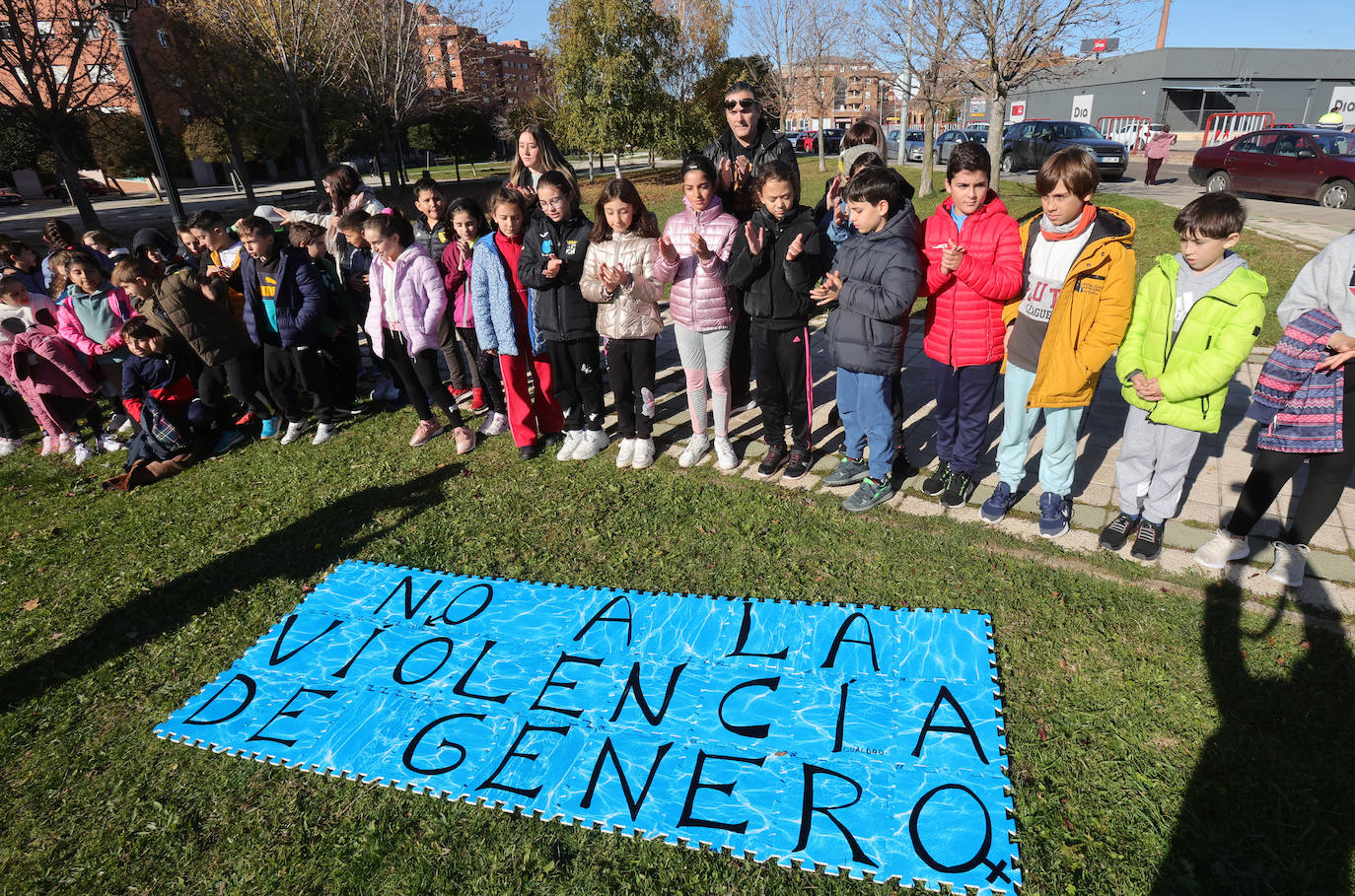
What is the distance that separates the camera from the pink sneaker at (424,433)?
5934 mm

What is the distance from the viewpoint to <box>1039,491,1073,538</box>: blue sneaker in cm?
401

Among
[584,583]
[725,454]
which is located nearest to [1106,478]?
[725,454]

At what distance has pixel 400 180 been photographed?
30281 millimetres

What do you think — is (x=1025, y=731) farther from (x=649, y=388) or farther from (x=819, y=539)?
(x=649, y=388)

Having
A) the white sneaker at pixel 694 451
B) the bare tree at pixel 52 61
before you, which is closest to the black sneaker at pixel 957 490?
the white sneaker at pixel 694 451

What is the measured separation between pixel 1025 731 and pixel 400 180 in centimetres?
3295

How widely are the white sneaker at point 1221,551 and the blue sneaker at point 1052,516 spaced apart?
64 centimetres

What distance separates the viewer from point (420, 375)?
575 cm

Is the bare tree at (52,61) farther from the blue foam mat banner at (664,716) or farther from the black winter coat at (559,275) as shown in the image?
the blue foam mat banner at (664,716)

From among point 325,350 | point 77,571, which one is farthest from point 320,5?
point 77,571

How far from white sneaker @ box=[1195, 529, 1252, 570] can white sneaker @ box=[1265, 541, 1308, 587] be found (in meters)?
0.14

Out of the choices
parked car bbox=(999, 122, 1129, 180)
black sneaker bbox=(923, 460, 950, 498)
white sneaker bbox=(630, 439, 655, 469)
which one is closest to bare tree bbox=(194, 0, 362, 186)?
parked car bbox=(999, 122, 1129, 180)

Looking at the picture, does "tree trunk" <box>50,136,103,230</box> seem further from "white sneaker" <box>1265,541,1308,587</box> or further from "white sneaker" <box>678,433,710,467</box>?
"white sneaker" <box>1265,541,1308,587</box>

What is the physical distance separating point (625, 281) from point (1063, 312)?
8.19 feet
